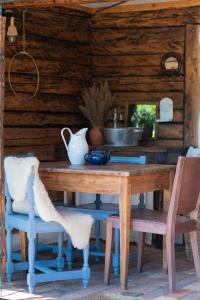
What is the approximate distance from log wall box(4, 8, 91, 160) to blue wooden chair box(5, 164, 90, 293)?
5.91ft

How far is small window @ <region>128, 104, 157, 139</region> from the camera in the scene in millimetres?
7434

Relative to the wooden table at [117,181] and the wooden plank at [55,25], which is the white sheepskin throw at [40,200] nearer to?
the wooden table at [117,181]

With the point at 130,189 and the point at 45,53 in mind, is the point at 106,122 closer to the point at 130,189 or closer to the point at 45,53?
the point at 45,53

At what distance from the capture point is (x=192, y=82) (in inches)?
281

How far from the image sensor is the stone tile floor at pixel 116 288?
4.43 m

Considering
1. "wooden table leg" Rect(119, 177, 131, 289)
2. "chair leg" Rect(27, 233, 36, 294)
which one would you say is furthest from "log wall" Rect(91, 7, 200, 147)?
"chair leg" Rect(27, 233, 36, 294)

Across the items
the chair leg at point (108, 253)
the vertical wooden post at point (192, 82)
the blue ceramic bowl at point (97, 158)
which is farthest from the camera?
the vertical wooden post at point (192, 82)

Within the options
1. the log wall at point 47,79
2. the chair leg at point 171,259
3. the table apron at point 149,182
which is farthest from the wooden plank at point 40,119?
the chair leg at point 171,259

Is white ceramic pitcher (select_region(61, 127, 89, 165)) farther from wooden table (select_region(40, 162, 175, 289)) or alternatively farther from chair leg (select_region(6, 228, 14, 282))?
chair leg (select_region(6, 228, 14, 282))

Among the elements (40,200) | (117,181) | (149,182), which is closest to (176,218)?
(149,182)

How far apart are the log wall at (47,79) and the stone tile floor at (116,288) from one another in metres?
1.99

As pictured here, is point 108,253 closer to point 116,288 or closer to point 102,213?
point 116,288

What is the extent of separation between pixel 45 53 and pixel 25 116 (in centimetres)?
75

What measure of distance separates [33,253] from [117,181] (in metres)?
0.74
